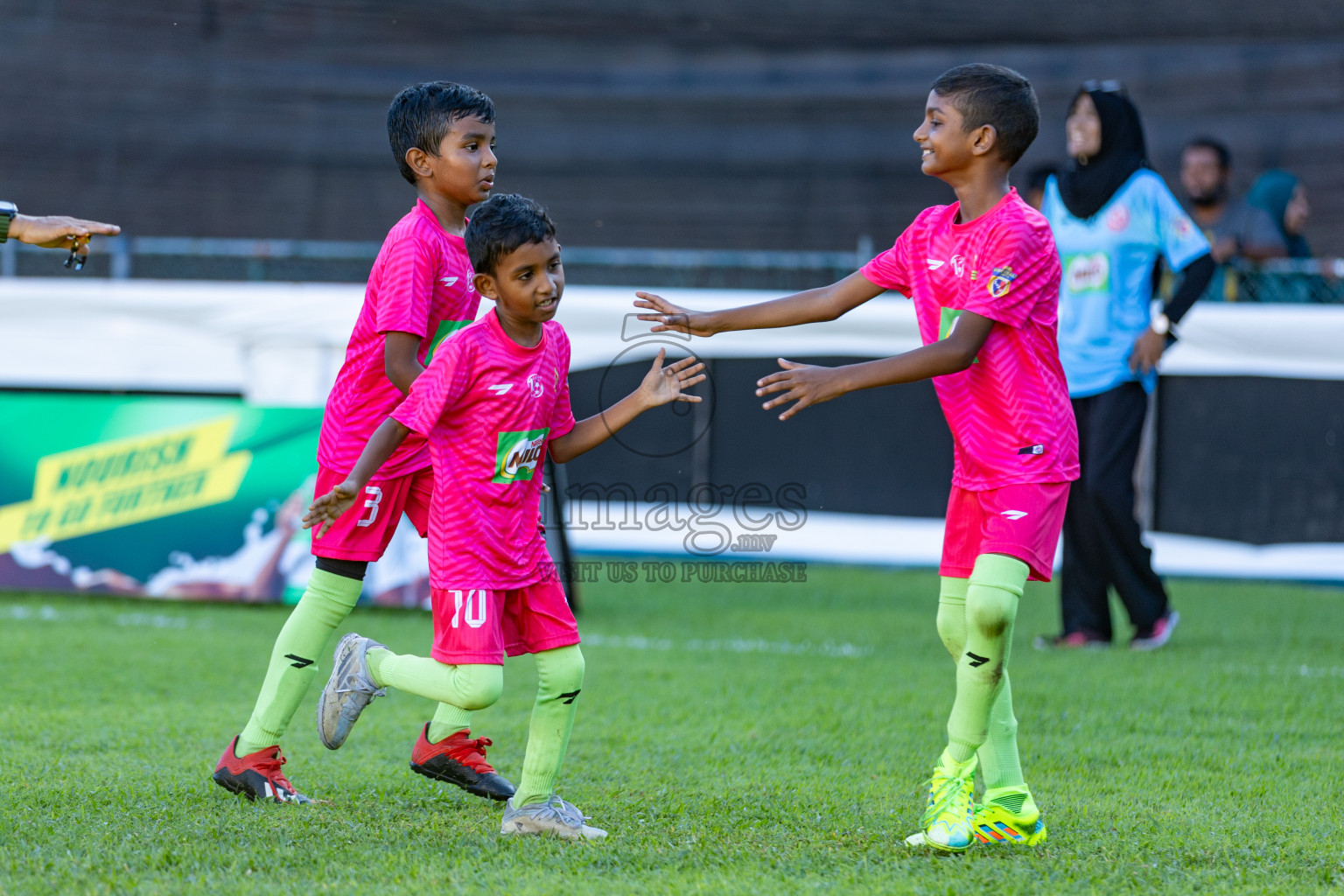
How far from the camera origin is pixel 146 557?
22.0ft

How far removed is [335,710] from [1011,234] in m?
1.91

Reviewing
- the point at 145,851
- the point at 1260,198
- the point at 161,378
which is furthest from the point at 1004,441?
the point at 161,378

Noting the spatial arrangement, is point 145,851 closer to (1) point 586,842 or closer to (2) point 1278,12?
(1) point 586,842

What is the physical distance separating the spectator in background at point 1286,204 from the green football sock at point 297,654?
6554 millimetres

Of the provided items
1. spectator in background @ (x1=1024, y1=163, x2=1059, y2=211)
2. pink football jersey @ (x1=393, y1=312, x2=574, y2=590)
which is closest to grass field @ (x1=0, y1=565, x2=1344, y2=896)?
pink football jersey @ (x1=393, y1=312, x2=574, y2=590)

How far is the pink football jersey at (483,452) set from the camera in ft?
9.73

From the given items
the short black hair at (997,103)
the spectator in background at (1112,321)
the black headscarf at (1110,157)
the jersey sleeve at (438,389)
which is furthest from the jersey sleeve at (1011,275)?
the black headscarf at (1110,157)

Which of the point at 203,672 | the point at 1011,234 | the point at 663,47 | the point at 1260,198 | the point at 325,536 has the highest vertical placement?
the point at 663,47

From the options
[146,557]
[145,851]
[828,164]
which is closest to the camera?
[145,851]

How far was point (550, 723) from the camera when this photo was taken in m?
3.04

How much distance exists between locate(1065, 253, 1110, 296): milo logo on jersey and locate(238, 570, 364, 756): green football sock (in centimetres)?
374

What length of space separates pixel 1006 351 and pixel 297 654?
186 cm

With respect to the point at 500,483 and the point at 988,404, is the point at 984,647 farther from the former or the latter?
the point at 500,483

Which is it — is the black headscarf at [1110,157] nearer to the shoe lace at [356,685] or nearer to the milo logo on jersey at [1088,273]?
the milo logo on jersey at [1088,273]
